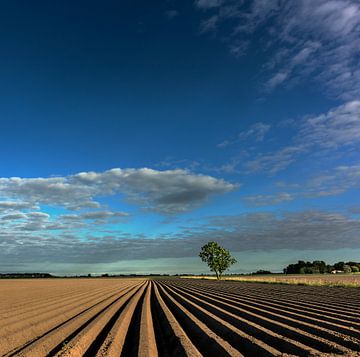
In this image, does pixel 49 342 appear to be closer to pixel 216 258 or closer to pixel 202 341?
pixel 202 341

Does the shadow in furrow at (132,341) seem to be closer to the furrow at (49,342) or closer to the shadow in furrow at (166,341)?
the shadow in furrow at (166,341)

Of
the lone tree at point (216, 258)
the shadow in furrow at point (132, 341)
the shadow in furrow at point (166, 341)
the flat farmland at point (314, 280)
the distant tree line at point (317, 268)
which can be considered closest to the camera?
the shadow in furrow at point (166, 341)

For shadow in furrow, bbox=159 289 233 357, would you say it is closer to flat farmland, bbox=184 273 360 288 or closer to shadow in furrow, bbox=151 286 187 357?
shadow in furrow, bbox=151 286 187 357

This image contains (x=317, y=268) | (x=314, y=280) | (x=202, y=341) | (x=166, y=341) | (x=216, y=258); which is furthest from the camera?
(x=317, y=268)

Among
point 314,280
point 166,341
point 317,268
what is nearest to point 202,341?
point 166,341

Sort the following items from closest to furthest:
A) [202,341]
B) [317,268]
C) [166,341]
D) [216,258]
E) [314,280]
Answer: [202,341] → [166,341] → [314,280] → [216,258] → [317,268]

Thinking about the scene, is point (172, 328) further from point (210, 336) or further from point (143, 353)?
point (143, 353)

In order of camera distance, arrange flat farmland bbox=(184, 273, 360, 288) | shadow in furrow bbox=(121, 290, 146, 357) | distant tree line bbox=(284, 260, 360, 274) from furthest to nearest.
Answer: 1. distant tree line bbox=(284, 260, 360, 274)
2. flat farmland bbox=(184, 273, 360, 288)
3. shadow in furrow bbox=(121, 290, 146, 357)

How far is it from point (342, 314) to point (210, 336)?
6082mm

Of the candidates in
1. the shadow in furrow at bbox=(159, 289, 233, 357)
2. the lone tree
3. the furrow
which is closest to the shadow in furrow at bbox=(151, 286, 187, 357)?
the shadow in furrow at bbox=(159, 289, 233, 357)

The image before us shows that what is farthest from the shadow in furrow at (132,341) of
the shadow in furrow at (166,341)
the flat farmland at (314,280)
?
the flat farmland at (314,280)

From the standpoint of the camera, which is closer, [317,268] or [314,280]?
[314,280]

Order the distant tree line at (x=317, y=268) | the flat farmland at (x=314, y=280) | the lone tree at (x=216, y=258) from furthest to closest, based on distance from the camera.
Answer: the distant tree line at (x=317, y=268), the lone tree at (x=216, y=258), the flat farmland at (x=314, y=280)

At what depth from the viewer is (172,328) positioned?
423 inches
